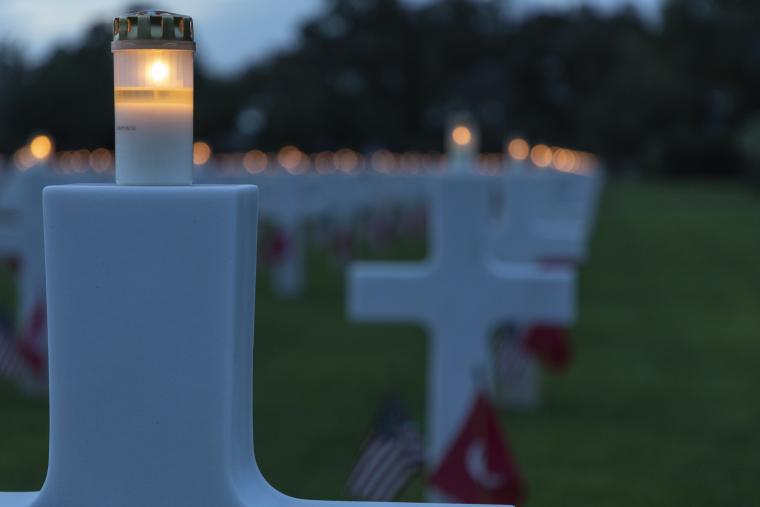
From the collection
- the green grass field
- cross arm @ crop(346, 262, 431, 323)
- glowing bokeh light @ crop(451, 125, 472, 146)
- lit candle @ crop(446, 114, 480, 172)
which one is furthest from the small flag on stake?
the green grass field

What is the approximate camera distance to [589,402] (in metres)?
9.12

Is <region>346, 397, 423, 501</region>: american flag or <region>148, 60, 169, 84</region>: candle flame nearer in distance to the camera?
<region>148, 60, 169, 84</region>: candle flame

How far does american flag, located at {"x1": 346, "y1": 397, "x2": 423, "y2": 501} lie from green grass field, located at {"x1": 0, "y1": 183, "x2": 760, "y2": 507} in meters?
1.55

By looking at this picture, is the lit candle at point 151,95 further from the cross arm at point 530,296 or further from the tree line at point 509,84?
the tree line at point 509,84

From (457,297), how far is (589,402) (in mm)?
3962

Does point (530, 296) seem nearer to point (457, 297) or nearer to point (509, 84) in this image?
point (457, 297)

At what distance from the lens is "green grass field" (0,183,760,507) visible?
272 inches

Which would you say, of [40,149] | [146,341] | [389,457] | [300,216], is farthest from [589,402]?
[300,216]

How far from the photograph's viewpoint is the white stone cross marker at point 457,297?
5.34 metres

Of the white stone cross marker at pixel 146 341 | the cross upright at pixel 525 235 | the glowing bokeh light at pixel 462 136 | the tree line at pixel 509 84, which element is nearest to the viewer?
the white stone cross marker at pixel 146 341

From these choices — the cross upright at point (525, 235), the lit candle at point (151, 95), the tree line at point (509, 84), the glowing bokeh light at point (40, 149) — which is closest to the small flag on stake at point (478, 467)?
the cross upright at point (525, 235)

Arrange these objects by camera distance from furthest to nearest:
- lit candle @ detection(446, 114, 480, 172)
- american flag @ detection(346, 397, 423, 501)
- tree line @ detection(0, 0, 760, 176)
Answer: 1. tree line @ detection(0, 0, 760, 176)
2. lit candle @ detection(446, 114, 480, 172)
3. american flag @ detection(346, 397, 423, 501)

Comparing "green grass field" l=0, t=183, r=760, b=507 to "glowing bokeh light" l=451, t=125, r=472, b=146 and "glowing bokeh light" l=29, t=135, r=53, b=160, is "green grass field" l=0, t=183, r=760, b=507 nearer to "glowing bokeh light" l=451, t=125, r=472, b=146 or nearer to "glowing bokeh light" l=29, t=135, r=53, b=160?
"glowing bokeh light" l=29, t=135, r=53, b=160

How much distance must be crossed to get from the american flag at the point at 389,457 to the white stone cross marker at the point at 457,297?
43 cm
